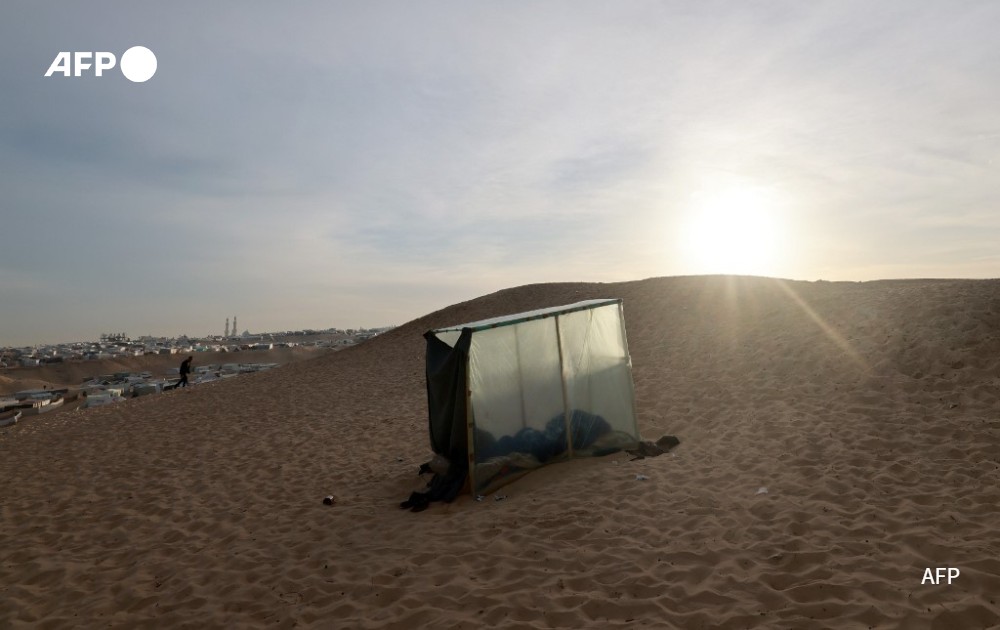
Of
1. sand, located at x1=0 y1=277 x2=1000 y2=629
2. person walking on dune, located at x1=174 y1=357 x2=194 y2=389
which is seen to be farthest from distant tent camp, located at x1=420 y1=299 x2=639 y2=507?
person walking on dune, located at x1=174 y1=357 x2=194 y2=389

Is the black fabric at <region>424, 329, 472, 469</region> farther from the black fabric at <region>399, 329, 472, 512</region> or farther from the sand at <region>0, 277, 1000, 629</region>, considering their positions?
the sand at <region>0, 277, 1000, 629</region>

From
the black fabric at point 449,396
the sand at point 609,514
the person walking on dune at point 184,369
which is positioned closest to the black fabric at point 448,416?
the black fabric at point 449,396

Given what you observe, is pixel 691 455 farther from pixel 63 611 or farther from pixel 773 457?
pixel 63 611

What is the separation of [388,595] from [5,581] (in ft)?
16.3

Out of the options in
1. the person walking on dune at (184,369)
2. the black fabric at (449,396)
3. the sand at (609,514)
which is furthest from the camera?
the person walking on dune at (184,369)

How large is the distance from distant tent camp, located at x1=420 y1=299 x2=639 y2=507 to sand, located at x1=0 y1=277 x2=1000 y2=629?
1.69ft

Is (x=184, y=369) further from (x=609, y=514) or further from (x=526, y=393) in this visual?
(x=609, y=514)

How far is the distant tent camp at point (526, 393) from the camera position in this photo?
8398 millimetres

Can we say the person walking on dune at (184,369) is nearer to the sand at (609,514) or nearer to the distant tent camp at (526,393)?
the sand at (609,514)

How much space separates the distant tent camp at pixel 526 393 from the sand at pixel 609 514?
0.52 meters

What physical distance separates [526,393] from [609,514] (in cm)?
255

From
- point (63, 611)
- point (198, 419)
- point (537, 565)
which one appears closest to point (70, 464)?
point (198, 419)

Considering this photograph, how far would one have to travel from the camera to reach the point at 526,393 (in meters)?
8.99

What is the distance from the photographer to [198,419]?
662 inches
